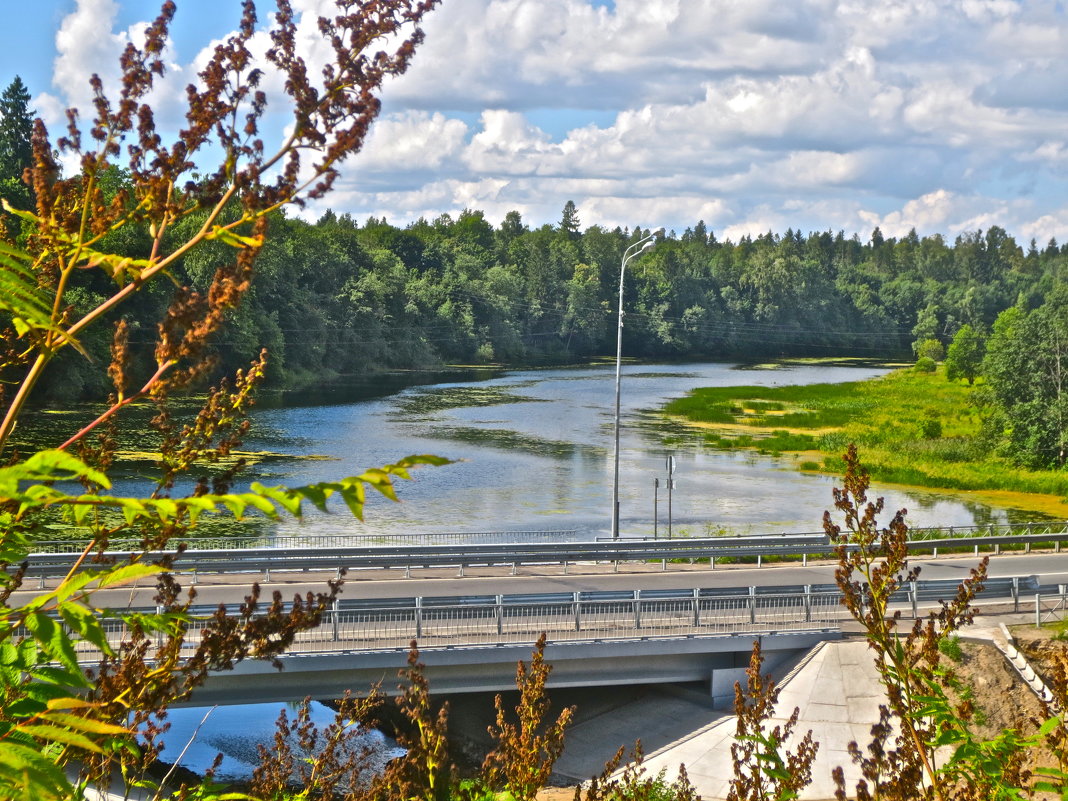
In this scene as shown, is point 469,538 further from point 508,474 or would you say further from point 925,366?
point 925,366

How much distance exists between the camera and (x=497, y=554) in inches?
963

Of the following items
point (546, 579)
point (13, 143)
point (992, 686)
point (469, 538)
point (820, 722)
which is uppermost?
point (13, 143)

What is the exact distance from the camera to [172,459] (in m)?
3.27

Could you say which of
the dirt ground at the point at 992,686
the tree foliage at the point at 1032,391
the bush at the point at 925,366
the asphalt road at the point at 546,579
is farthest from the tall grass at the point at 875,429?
the bush at the point at 925,366

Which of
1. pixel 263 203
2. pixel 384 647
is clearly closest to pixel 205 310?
pixel 263 203

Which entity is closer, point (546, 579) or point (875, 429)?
point (546, 579)

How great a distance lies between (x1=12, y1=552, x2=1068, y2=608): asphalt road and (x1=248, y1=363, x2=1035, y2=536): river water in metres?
1.94

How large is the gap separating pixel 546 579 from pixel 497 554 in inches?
→ 68.2

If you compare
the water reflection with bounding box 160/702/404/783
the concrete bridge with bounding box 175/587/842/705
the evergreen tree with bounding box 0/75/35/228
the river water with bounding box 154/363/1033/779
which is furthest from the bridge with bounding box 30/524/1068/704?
the evergreen tree with bounding box 0/75/35/228

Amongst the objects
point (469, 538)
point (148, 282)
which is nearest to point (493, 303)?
point (469, 538)

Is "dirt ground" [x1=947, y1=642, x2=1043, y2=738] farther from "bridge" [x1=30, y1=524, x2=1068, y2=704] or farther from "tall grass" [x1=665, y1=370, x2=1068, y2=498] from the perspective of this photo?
"tall grass" [x1=665, y1=370, x2=1068, y2=498]

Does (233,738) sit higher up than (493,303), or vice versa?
(493,303)

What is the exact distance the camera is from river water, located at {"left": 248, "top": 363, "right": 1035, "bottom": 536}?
36.6m

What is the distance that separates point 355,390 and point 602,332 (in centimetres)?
5461
